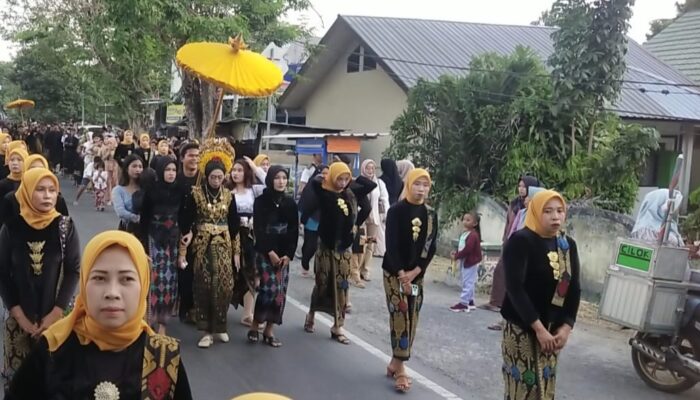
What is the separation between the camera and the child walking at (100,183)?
16516mm

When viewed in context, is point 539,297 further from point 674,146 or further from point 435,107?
point 674,146

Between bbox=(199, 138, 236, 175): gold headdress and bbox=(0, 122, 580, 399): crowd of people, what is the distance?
3cm

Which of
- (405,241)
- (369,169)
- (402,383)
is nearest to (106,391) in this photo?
(405,241)

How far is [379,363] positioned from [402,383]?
80 centimetres

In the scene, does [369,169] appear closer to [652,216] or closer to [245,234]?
[245,234]

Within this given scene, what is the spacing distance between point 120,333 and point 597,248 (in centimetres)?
871

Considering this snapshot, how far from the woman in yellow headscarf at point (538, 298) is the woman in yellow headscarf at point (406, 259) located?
1.51 metres

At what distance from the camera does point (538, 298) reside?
14.9 ft

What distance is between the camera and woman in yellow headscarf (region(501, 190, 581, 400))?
4.45m

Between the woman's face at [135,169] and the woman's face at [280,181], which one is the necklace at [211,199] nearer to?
the woman's face at [280,181]

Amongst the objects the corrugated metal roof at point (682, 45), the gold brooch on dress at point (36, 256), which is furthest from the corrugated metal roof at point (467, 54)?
the gold brooch on dress at point (36, 256)

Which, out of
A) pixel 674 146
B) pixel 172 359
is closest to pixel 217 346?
pixel 172 359

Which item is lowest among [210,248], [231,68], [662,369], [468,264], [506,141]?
[662,369]

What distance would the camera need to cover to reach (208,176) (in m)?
6.86
